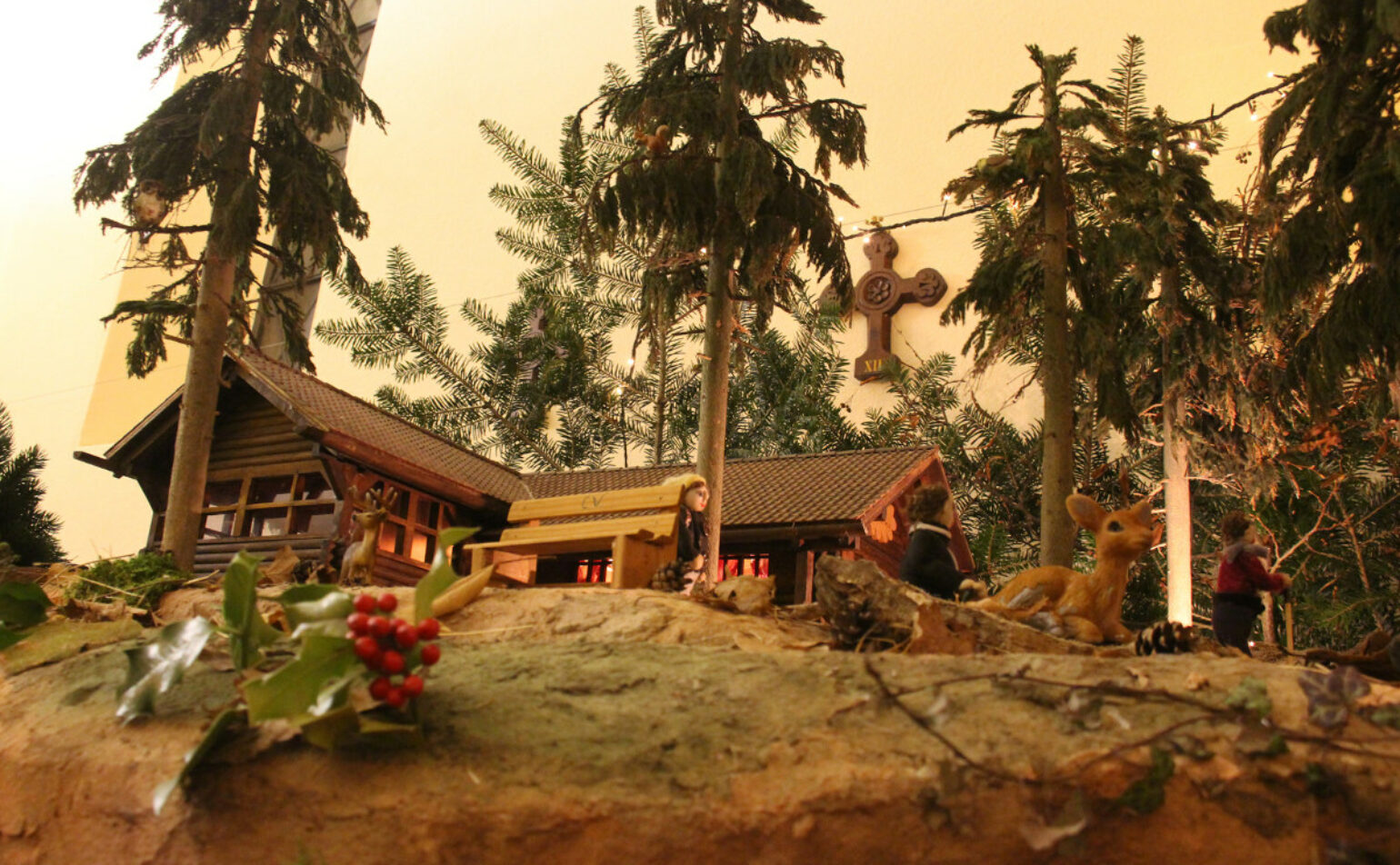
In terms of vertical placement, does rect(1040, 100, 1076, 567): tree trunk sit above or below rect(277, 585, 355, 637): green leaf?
above

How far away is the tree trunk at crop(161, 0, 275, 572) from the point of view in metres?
8.29

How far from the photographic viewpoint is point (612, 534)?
629 centimetres

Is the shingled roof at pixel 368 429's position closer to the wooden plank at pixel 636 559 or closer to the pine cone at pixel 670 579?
the wooden plank at pixel 636 559

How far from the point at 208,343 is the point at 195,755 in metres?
6.12

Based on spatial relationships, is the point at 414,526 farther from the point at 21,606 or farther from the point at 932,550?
the point at 932,550

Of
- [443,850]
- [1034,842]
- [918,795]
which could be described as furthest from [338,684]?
[1034,842]

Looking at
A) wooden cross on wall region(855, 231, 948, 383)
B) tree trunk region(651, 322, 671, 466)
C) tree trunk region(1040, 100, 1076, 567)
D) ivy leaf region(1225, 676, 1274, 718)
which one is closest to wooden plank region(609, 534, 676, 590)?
tree trunk region(1040, 100, 1076, 567)

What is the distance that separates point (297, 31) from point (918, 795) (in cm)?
843

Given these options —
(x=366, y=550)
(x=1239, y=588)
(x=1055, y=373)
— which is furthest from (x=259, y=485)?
(x=1239, y=588)

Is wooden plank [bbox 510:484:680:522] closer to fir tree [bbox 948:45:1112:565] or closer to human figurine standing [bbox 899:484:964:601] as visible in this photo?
human figurine standing [bbox 899:484:964:601]

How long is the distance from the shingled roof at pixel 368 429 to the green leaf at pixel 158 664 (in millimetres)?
5059

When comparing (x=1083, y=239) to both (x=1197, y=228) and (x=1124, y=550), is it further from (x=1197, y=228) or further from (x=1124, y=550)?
(x=1124, y=550)

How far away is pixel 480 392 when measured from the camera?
1570cm

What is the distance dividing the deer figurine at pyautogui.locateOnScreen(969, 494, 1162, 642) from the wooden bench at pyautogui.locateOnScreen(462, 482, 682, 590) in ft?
6.17
